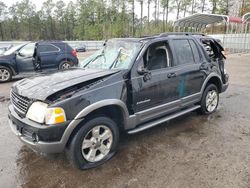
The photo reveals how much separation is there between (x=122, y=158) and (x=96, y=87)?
1.16 m

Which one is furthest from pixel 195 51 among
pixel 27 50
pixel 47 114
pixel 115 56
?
pixel 27 50

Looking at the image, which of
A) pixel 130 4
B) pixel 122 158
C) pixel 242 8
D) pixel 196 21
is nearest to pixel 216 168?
pixel 122 158

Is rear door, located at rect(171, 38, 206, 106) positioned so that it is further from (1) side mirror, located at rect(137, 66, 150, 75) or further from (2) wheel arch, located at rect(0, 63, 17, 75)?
(2) wheel arch, located at rect(0, 63, 17, 75)

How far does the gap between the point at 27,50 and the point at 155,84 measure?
299 inches

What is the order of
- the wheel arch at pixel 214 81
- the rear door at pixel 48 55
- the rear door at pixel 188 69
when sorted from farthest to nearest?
the rear door at pixel 48 55 < the wheel arch at pixel 214 81 < the rear door at pixel 188 69

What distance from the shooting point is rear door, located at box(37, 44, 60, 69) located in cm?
950

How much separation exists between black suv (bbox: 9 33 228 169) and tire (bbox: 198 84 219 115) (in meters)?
0.14

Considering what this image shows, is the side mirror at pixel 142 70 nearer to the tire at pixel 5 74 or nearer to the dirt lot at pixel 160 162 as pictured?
the dirt lot at pixel 160 162

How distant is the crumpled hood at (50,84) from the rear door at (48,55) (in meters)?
6.41

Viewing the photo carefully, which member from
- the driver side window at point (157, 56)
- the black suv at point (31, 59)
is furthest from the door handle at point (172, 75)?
the black suv at point (31, 59)

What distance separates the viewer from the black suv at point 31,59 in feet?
29.8

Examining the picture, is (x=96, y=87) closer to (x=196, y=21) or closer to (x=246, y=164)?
(x=246, y=164)

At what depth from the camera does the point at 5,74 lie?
9.11 m

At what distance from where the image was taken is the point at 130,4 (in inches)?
2109
